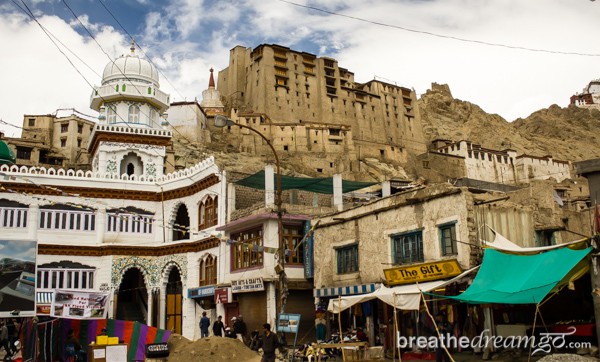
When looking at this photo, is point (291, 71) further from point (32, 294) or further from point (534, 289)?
point (534, 289)

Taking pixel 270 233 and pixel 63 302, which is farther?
pixel 270 233

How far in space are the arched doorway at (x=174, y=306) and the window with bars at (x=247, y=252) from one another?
5.68 m

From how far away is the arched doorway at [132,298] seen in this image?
37.0 metres

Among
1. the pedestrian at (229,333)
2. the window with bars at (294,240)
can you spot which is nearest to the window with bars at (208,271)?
the pedestrian at (229,333)

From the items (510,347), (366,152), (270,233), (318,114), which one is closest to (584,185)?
(366,152)

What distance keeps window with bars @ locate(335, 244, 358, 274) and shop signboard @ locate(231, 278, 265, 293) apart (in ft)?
14.1

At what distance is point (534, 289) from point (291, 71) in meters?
76.7

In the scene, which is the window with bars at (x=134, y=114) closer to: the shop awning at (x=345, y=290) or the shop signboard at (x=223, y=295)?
the shop signboard at (x=223, y=295)

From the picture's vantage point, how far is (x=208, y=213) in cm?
→ 3469

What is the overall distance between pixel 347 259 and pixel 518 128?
10956 centimetres

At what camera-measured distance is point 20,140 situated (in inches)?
2751

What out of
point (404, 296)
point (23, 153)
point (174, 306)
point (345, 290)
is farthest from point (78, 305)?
point (23, 153)

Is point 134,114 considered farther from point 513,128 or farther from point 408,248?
point 513,128

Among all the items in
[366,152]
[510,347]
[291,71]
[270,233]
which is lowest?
[510,347]
